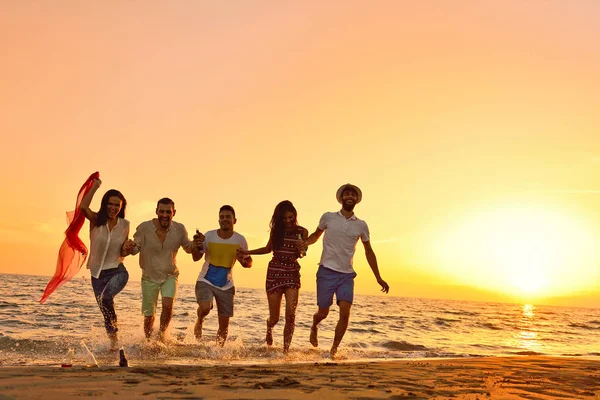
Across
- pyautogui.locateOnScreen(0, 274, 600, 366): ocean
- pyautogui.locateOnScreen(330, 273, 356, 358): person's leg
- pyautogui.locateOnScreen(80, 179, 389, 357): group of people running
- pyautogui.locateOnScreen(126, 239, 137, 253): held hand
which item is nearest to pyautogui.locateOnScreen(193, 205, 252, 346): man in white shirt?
pyautogui.locateOnScreen(80, 179, 389, 357): group of people running

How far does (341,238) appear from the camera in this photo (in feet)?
30.5

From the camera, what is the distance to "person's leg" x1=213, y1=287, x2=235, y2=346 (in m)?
9.34

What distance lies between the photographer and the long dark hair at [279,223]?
923cm

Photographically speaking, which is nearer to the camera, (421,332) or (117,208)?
(117,208)

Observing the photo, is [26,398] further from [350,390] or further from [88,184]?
[88,184]

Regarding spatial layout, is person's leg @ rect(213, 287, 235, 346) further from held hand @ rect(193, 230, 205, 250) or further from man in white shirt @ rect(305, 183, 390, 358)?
man in white shirt @ rect(305, 183, 390, 358)

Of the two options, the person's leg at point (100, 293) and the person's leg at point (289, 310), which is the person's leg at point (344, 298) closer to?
the person's leg at point (289, 310)

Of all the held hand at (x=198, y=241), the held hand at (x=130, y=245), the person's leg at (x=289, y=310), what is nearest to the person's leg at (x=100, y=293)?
the held hand at (x=130, y=245)

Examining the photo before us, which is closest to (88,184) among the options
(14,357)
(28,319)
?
(14,357)

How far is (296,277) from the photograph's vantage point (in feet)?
30.6

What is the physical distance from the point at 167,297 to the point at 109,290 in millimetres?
930

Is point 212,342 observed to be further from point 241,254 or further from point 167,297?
point 241,254

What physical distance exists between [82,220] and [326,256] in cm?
379

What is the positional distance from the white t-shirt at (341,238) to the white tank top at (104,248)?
318 centimetres
